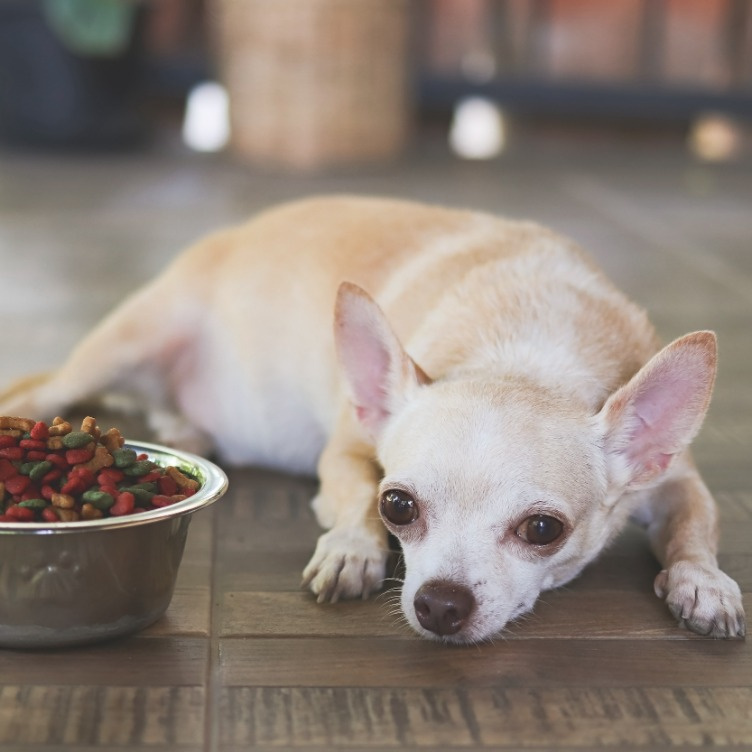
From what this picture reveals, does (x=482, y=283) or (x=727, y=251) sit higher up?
(x=482, y=283)

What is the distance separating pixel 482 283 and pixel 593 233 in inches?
132

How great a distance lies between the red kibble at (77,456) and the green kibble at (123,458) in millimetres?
42

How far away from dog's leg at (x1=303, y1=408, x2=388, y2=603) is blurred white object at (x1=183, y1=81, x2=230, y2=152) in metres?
6.24

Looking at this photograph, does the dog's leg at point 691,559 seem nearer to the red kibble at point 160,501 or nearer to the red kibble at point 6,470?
the red kibble at point 160,501

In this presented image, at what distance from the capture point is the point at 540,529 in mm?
1707

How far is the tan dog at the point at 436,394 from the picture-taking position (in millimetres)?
1704

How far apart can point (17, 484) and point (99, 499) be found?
120mm

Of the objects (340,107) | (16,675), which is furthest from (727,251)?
(16,675)

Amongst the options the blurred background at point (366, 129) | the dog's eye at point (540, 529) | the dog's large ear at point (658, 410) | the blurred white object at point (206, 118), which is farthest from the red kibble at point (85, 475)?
the blurred white object at point (206, 118)

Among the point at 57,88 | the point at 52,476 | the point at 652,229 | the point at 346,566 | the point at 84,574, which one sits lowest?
the point at 652,229

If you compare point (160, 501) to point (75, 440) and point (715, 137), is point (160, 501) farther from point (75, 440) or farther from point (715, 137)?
point (715, 137)

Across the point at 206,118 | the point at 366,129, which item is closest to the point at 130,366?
the point at 366,129

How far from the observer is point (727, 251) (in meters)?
5.17

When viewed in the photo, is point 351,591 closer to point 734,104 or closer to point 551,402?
point 551,402
